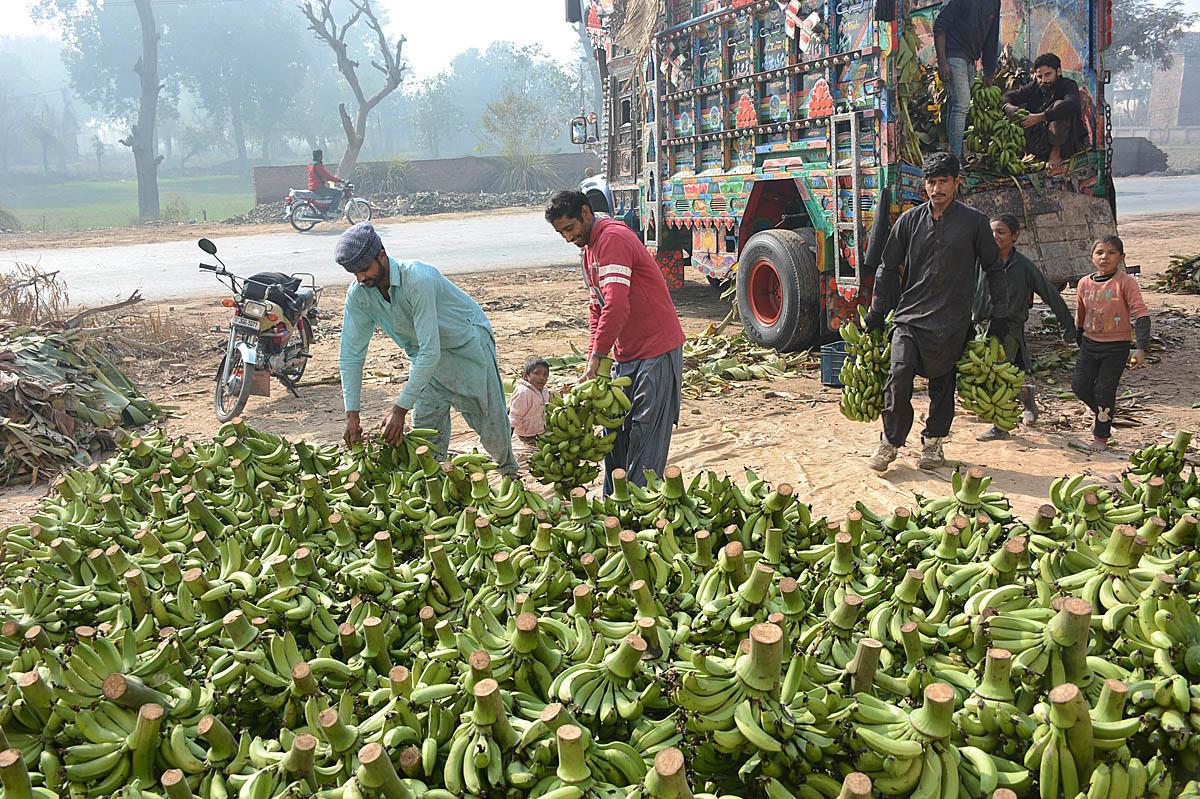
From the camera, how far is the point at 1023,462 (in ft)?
18.4

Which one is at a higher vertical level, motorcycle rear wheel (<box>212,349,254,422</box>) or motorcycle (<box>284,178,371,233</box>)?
motorcycle (<box>284,178,371,233</box>)

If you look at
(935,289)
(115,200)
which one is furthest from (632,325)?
(115,200)

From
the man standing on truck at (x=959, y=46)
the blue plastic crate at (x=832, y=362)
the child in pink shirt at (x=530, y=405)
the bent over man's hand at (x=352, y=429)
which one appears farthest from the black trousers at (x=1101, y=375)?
the bent over man's hand at (x=352, y=429)

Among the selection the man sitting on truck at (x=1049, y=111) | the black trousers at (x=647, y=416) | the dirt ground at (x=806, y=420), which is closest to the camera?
the black trousers at (x=647, y=416)

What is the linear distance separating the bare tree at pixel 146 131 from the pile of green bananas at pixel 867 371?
40.0 metres

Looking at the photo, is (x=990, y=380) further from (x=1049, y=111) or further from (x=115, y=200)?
(x=115, y=200)

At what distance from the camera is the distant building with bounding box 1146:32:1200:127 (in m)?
58.4

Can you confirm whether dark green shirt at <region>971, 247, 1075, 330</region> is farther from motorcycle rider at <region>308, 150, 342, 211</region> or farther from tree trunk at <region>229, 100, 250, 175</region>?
tree trunk at <region>229, 100, 250, 175</region>

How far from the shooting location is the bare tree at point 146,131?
1542 inches

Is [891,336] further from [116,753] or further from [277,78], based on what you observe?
[277,78]

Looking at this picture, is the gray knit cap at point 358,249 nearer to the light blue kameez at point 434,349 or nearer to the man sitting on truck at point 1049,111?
the light blue kameez at point 434,349

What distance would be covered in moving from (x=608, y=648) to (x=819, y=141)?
6638 mm

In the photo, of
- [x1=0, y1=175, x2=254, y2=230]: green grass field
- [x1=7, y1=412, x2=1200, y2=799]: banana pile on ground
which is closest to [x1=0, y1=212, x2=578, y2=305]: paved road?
[x1=7, y1=412, x2=1200, y2=799]: banana pile on ground

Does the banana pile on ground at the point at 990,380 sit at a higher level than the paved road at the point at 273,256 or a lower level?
lower
